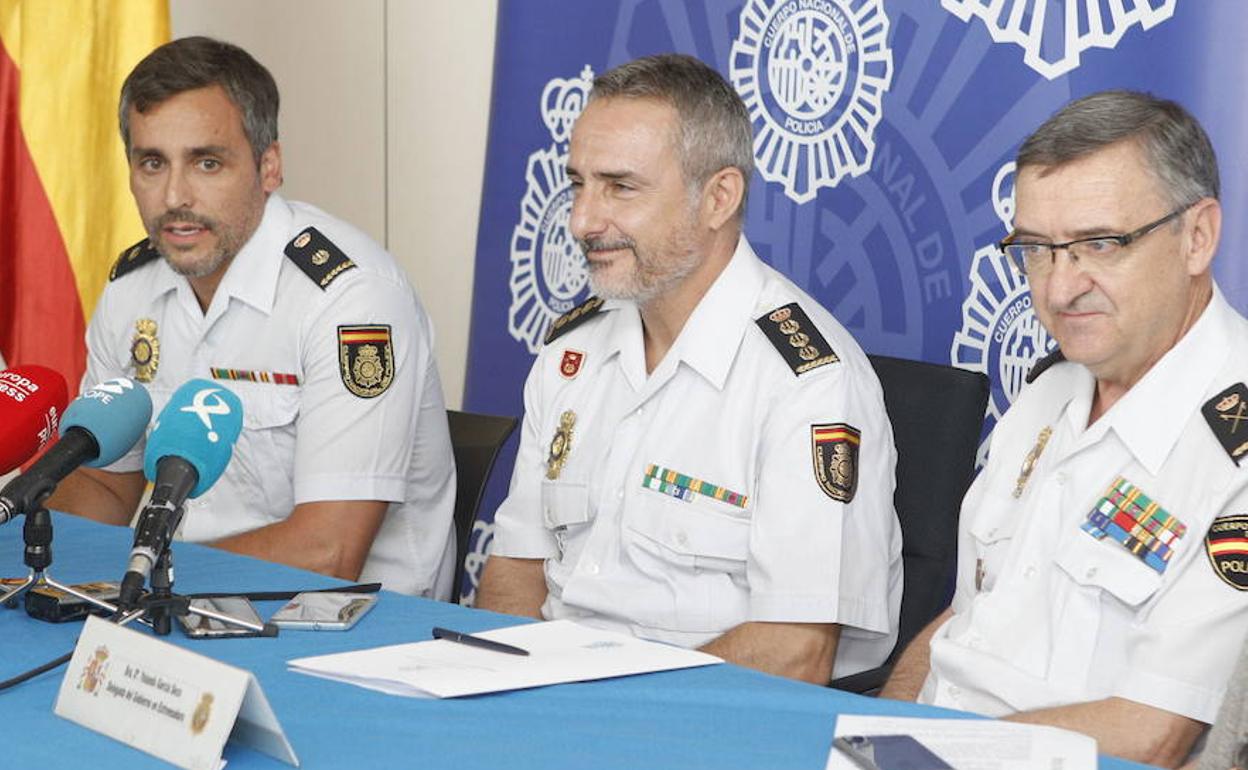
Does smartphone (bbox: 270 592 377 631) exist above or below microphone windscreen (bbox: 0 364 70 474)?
below

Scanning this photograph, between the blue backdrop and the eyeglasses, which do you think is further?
the blue backdrop

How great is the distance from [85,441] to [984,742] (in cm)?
109

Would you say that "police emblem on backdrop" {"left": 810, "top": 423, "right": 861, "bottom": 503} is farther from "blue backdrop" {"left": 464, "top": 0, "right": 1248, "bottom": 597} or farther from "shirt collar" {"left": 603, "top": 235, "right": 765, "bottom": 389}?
"blue backdrop" {"left": 464, "top": 0, "right": 1248, "bottom": 597}

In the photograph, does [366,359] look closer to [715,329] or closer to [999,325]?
[715,329]

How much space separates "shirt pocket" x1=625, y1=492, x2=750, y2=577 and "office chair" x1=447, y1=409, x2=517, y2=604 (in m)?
0.46

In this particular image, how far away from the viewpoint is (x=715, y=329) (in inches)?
105

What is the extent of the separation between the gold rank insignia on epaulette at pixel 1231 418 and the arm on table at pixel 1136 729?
1.04 ft

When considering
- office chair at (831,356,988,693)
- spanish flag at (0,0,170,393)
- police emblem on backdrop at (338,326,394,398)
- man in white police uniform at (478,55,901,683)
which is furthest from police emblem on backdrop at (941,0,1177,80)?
spanish flag at (0,0,170,393)

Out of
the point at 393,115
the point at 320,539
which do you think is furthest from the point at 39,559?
the point at 393,115

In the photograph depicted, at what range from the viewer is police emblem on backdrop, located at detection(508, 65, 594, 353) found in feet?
12.8

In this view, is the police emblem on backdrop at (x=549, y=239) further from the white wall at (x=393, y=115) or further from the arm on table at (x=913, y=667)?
the arm on table at (x=913, y=667)

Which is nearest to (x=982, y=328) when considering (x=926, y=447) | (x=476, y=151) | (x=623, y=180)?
(x=926, y=447)

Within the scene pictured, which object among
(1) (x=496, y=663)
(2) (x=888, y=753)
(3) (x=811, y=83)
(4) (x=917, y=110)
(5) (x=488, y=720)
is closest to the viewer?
(2) (x=888, y=753)

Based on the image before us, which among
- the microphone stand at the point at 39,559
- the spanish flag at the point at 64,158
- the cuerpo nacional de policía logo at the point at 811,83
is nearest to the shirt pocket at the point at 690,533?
the microphone stand at the point at 39,559
